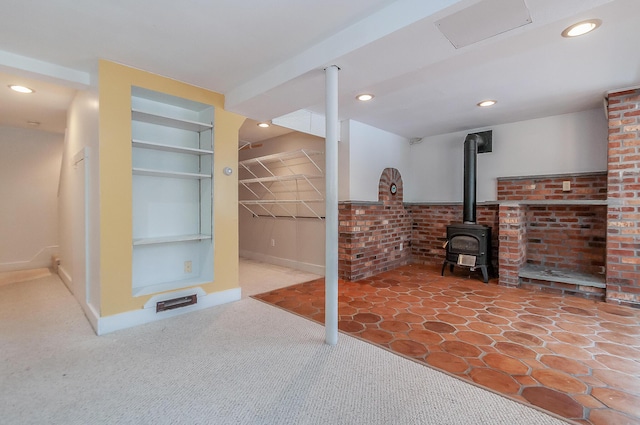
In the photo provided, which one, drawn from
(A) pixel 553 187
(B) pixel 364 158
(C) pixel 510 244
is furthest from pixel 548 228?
(B) pixel 364 158

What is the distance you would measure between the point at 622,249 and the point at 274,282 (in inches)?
151

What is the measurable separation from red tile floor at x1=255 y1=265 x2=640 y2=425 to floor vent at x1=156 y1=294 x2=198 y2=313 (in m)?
0.73

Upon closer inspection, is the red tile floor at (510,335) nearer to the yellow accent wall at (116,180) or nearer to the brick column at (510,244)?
the brick column at (510,244)

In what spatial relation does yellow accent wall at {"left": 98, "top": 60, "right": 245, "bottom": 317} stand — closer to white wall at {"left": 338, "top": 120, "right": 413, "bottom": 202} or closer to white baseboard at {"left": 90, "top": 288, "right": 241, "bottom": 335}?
white baseboard at {"left": 90, "top": 288, "right": 241, "bottom": 335}

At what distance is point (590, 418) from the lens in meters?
1.39

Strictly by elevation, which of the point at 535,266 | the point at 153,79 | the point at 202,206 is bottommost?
the point at 535,266

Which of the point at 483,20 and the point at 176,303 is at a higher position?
the point at 483,20

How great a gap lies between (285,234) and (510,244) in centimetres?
323

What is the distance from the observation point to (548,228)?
12.6 feet

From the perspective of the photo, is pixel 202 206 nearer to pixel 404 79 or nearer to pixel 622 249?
pixel 404 79

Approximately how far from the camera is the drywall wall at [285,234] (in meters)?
4.40

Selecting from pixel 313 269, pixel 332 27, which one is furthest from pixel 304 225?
pixel 332 27

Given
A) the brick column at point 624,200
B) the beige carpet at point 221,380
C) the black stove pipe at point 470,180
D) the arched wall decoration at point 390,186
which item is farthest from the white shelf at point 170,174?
the brick column at point 624,200

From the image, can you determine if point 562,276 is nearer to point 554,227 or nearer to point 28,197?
point 554,227
